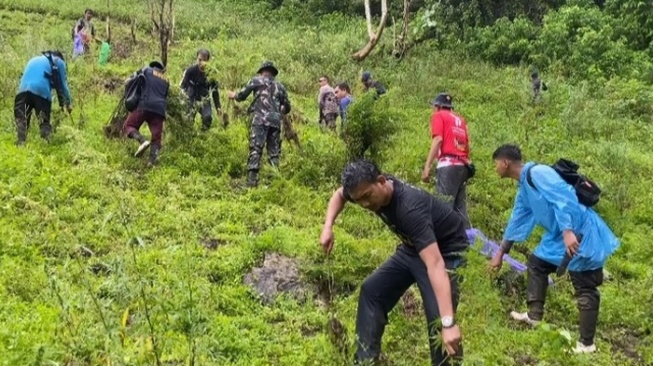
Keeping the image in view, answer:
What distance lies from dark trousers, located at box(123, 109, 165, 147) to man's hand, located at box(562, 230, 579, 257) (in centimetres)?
524

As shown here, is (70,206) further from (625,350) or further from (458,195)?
(625,350)

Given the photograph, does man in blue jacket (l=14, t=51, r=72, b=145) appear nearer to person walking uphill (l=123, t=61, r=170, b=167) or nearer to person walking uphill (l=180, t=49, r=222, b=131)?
person walking uphill (l=123, t=61, r=170, b=167)

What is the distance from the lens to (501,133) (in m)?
12.7

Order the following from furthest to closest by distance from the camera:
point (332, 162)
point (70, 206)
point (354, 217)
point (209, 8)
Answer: point (209, 8)
point (332, 162)
point (354, 217)
point (70, 206)

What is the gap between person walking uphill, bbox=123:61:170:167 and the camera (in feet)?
27.8

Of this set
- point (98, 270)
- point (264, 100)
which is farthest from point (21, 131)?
point (98, 270)

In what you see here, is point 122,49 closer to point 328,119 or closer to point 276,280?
point 328,119

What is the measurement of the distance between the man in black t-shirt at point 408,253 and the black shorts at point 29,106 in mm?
5675

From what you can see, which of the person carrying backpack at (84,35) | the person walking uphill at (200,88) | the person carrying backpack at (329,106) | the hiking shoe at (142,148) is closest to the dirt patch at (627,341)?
the hiking shoe at (142,148)

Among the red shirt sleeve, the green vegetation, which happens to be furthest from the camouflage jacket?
the red shirt sleeve

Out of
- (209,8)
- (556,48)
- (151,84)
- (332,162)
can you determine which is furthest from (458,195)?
(209,8)

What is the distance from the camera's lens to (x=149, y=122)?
8.62 metres

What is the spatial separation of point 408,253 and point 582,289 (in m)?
1.93

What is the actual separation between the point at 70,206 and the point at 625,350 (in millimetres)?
5616
